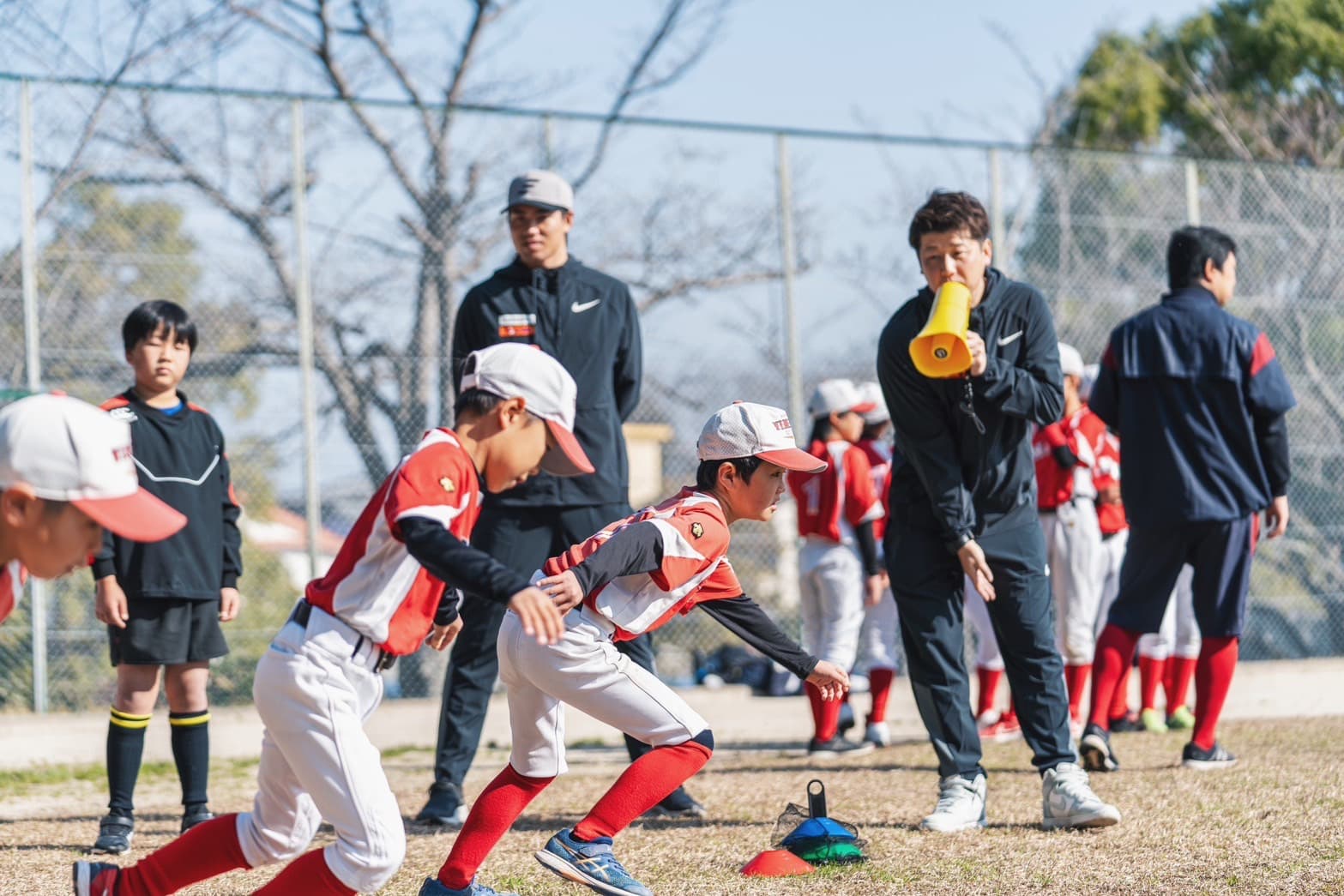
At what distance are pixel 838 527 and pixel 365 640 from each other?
15.8 feet

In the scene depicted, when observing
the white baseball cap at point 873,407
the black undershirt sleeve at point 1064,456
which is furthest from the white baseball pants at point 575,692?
the white baseball cap at point 873,407

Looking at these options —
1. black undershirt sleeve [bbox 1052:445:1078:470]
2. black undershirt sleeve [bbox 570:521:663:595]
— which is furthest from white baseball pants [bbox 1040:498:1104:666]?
black undershirt sleeve [bbox 570:521:663:595]

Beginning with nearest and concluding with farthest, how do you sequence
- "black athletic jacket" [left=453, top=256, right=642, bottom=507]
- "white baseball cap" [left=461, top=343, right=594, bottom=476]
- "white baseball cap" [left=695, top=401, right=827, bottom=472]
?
"white baseball cap" [left=461, top=343, right=594, bottom=476] < "white baseball cap" [left=695, top=401, right=827, bottom=472] < "black athletic jacket" [left=453, top=256, right=642, bottom=507]

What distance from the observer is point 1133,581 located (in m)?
6.39

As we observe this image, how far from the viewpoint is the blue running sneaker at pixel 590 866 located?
13.0 feet

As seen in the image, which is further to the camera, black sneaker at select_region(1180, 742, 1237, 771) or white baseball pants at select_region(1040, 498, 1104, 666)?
white baseball pants at select_region(1040, 498, 1104, 666)

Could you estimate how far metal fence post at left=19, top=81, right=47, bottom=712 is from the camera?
805 cm

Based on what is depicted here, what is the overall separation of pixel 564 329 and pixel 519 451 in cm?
225

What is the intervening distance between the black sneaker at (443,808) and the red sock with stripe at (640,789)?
1547 mm

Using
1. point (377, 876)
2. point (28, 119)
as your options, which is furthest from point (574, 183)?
point (377, 876)

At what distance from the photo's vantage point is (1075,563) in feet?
26.1

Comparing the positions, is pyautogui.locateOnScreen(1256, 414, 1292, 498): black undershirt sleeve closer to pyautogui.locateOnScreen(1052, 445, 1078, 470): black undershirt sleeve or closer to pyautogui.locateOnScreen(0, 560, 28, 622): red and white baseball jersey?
pyautogui.locateOnScreen(1052, 445, 1078, 470): black undershirt sleeve

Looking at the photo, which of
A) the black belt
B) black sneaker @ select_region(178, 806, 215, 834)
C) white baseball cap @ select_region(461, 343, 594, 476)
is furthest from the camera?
black sneaker @ select_region(178, 806, 215, 834)

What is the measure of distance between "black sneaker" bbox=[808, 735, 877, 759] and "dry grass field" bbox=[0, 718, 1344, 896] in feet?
0.42
